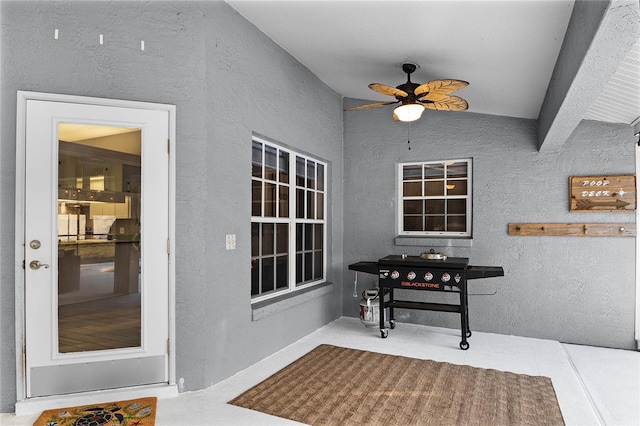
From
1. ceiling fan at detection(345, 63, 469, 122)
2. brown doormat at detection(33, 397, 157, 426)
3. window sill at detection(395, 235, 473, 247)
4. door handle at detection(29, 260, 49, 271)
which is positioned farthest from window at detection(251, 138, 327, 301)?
door handle at detection(29, 260, 49, 271)

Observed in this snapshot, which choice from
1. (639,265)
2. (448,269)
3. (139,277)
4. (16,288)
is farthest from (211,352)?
(639,265)

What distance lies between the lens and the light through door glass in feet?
10.2

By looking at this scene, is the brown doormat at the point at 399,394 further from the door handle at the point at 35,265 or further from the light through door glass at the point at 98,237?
the door handle at the point at 35,265

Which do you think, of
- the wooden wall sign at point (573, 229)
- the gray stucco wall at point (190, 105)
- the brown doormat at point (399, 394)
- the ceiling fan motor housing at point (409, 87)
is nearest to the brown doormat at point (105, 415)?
the gray stucco wall at point (190, 105)

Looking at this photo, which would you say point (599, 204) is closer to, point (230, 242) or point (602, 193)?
point (602, 193)

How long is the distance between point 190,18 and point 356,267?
3.24 metres

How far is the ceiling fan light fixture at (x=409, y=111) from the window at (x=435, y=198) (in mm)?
1629

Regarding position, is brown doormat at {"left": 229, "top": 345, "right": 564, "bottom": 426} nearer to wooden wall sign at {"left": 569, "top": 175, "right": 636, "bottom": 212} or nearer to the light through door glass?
the light through door glass

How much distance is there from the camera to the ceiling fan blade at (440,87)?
3488 millimetres

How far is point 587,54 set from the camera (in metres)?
2.29

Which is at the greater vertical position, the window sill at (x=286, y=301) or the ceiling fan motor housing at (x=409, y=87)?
the ceiling fan motor housing at (x=409, y=87)

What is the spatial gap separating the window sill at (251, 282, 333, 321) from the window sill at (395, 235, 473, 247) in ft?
3.82

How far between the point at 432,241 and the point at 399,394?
8.51ft

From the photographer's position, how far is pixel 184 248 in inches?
132
